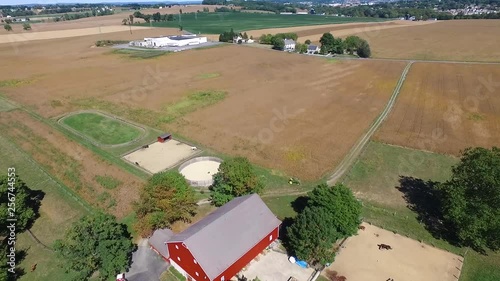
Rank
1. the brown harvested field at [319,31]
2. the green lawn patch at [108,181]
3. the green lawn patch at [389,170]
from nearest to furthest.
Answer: the green lawn patch at [389,170] < the green lawn patch at [108,181] < the brown harvested field at [319,31]

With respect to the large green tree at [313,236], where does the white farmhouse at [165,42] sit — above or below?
above

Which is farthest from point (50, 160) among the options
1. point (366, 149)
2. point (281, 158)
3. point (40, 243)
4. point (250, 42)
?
point (250, 42)

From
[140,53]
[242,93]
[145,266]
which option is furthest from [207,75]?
[145,266]

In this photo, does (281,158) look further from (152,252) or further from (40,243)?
(40,243)

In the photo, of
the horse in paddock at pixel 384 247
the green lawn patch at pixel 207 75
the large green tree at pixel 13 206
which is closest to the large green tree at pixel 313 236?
the horse in paddock at pixel 384 247

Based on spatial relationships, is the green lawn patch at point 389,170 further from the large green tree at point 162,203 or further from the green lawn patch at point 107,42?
the green lawn patch at point 107,42

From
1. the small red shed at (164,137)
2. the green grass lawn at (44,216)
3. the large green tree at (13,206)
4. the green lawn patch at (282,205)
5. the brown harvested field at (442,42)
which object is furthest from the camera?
the brown harvested field at (442,42)

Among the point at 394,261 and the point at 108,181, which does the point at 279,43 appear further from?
the point at 394,261
